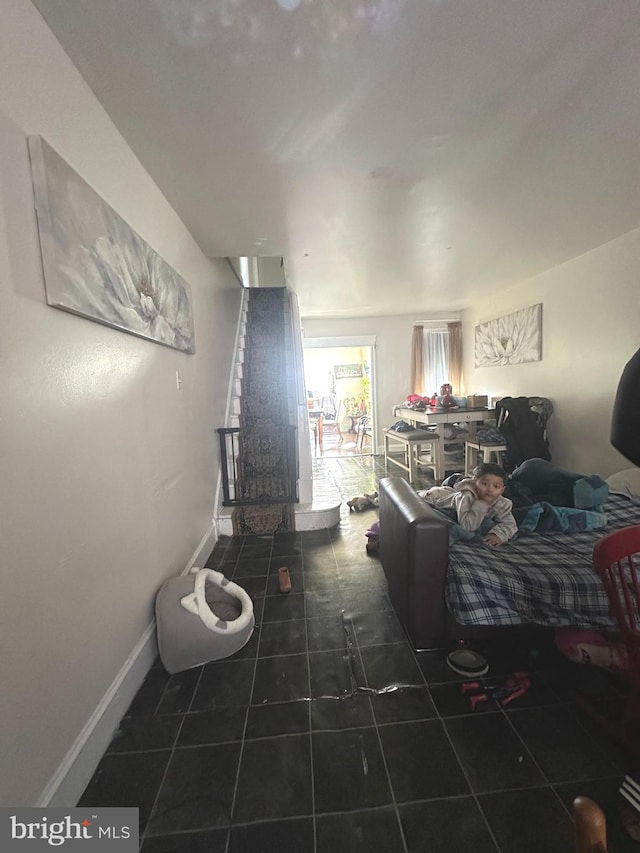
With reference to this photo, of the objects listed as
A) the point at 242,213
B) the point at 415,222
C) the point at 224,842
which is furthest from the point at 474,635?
the point at 242,213

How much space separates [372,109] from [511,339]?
12.1 ft

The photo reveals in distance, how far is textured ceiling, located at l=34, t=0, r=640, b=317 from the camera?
110 cm

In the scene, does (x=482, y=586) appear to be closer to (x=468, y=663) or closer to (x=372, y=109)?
(x=468, y=663)

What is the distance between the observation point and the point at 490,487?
1902mm

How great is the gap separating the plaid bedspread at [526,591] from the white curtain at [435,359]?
180 inches

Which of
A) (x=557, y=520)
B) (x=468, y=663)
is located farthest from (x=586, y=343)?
(x=468, y=663)

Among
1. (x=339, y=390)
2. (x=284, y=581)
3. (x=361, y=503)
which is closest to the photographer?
(x=284, y=581)

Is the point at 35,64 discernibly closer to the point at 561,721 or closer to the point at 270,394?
the point at 561,721

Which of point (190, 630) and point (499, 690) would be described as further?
point (190, 630)

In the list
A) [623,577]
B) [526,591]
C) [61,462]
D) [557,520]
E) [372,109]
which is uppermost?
[372,109]

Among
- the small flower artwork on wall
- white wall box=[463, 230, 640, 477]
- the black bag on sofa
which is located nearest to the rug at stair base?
the black bag on sofa

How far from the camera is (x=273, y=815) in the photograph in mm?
1032

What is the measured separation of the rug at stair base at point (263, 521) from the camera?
10.1 ft

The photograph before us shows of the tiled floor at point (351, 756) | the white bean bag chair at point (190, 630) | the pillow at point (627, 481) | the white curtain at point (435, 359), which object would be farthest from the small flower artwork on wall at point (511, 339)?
the white bean bag chair at point (190, 630)
